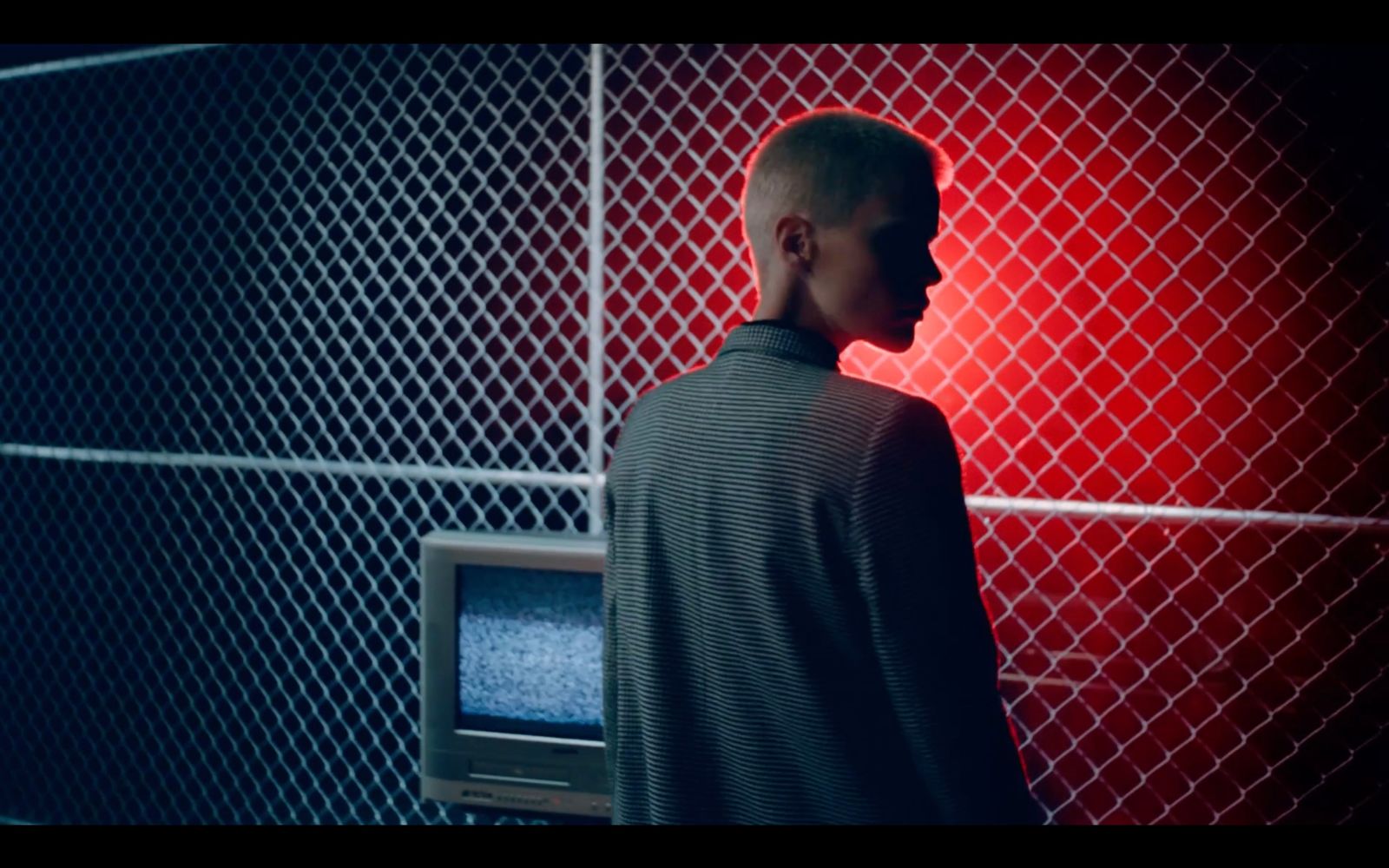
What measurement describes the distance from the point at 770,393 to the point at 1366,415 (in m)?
3.29

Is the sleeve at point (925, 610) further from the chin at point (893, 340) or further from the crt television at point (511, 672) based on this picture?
the crt television at point (511, 672)

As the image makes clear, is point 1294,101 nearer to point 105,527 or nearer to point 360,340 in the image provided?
point 360,340

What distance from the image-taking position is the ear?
1254mm

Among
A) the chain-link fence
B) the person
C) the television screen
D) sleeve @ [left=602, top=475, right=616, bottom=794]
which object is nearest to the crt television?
the television screen

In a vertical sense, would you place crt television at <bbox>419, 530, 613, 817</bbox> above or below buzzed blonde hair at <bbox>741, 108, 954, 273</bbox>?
below

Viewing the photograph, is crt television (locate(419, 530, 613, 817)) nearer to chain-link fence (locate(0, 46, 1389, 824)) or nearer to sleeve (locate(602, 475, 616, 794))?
chain-link fence (locate(0, 46, 1389, 824))

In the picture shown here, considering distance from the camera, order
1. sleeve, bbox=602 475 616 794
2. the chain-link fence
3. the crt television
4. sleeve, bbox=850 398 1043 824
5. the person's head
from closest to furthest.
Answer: sleeve, bbox=850 398 1043 824
the person's head
sleeve, bbox=602 475 616 794
the crt television
the chain-link fence

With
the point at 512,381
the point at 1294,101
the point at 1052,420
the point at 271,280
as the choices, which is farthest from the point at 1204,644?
the point at 271,280

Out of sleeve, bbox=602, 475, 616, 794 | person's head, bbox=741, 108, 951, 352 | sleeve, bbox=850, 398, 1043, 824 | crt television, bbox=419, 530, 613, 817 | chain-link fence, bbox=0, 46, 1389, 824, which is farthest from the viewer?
chain-link fence, bbox=0, 46, 1389, 824

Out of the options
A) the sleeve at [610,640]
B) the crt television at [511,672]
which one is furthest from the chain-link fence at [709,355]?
the sleeve at [610,640]

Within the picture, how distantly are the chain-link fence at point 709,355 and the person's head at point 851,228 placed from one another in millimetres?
1188

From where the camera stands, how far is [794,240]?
4.14 feet

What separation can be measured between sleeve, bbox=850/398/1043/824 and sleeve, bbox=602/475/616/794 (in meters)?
0.47

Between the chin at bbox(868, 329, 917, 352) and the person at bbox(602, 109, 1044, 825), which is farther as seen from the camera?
the chin at bbox(868, 329, 917, 352)
